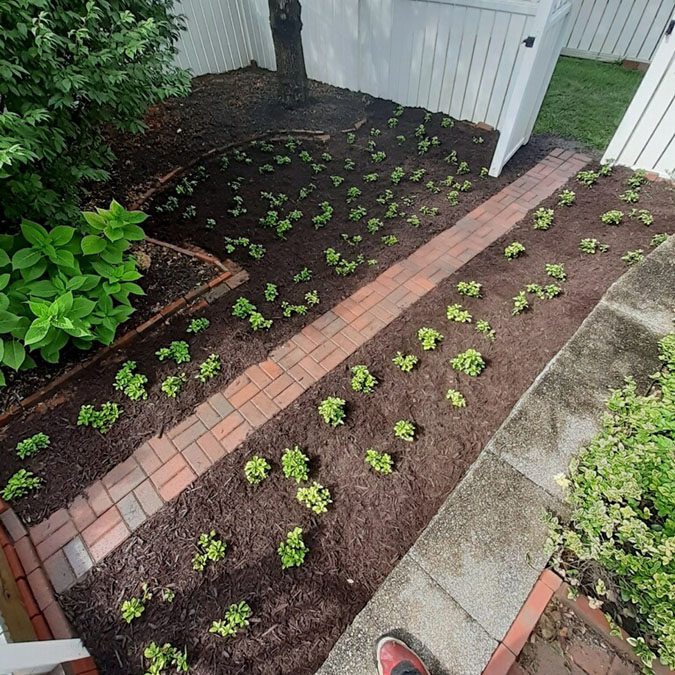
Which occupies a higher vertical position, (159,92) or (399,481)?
(159,92)

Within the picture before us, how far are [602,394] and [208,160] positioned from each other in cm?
513

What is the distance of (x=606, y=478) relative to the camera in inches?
67.4

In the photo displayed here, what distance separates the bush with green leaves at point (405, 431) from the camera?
2584mm

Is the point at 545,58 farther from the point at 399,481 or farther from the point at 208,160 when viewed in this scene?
the point at 399,481

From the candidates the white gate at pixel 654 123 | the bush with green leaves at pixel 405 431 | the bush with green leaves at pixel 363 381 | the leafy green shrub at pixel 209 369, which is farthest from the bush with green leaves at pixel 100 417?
the white gate at pixel 654 123

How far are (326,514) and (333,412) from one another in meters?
0.65

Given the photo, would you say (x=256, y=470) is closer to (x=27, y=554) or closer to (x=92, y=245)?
(x=27, y=554)

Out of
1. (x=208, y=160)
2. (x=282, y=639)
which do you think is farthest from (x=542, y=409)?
Answer: (x=208, y=160)

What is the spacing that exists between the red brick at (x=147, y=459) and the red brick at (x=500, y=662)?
84.2 inches

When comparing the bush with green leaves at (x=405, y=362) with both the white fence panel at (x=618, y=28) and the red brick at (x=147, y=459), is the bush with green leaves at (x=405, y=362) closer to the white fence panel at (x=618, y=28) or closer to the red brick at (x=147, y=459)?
the red brick at (x=147, y=459)

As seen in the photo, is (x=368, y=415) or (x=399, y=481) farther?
(x=368, y=415)

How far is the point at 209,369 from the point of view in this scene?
301 cm

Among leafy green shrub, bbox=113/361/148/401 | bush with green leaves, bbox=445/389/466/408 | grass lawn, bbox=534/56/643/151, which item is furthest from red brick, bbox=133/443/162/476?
grass lawn, bbox=534/56/643/151

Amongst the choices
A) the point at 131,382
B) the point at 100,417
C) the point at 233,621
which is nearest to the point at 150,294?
the point at 131,382
